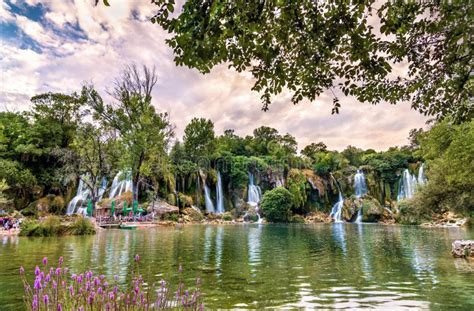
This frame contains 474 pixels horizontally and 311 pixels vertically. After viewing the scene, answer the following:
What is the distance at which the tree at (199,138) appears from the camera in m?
60.1

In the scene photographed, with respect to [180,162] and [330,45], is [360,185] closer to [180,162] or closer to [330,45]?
[180,162]

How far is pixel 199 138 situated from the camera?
62844mm

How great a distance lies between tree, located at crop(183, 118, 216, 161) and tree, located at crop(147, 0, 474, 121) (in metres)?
53.8

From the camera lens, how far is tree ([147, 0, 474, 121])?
3469 millimetres

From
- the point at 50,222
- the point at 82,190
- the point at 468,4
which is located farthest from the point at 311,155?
the point at 468,4

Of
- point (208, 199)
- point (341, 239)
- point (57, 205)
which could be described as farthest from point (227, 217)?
point (341, 239)

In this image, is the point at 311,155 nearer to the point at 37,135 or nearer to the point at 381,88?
the point at 37,135

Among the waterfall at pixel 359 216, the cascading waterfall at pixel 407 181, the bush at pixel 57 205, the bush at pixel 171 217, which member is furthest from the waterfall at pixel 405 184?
the bush at pixel 57 205

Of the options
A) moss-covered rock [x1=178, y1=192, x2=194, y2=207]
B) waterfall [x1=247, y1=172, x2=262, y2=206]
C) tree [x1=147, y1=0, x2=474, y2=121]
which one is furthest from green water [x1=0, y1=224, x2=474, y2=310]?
waterfall [x1=247, y1=172, x2=262, y2=206]

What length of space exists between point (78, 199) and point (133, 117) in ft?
51.3

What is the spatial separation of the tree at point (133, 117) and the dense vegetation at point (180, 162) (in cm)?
11

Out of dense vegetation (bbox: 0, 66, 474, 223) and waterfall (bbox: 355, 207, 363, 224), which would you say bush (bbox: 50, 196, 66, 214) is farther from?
waterfall (bbox: 355, 207, 363, 224)

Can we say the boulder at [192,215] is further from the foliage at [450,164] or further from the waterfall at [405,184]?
the waterfall at [405,184]

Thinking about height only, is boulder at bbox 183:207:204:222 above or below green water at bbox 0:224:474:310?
above
